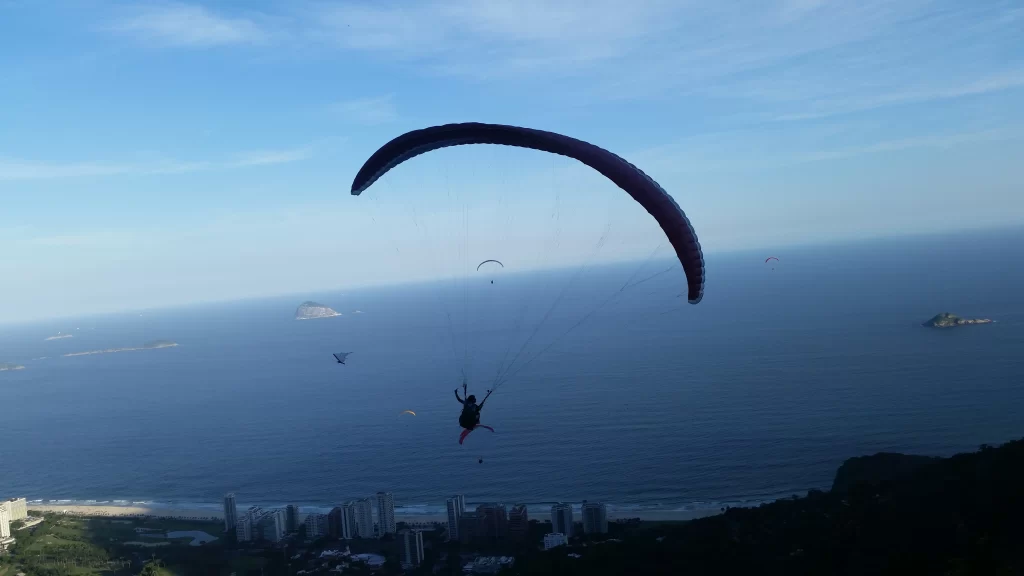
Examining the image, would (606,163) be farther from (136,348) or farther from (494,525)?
(136,348)

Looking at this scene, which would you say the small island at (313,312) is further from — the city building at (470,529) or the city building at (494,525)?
the city building at (494,525)

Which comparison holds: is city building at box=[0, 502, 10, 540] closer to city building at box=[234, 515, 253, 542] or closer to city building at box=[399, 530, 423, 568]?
city building at box=[234, 515, 253, 542]

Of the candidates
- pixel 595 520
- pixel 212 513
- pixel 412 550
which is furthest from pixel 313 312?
pixel 595 520

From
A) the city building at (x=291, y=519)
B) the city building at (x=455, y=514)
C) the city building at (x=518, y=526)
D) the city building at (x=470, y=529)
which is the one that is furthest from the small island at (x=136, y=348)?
the city building at (x=518, y=526)

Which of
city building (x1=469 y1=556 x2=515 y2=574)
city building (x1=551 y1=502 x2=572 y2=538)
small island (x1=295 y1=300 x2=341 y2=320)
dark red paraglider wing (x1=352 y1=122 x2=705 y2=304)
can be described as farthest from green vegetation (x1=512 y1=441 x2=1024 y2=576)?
small island (x1=295 y1=300 x2=341 y2=320)

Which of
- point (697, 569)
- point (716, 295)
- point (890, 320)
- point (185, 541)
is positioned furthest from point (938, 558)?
point (716, 295)
